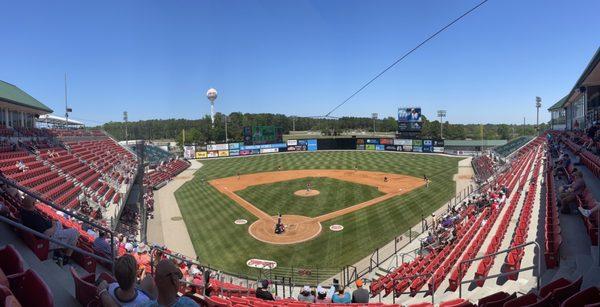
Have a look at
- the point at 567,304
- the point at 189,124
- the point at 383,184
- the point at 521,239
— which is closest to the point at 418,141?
the point at 383,184

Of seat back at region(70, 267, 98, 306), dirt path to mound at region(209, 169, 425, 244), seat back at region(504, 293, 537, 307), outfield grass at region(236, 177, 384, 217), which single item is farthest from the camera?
outfield grass at region(236, 177, 384, 217)

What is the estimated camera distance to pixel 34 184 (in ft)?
62.3

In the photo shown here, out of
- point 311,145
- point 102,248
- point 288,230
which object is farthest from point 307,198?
point 311,145

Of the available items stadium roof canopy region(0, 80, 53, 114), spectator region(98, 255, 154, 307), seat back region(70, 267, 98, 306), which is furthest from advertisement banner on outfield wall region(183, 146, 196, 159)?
spectator region(98, 255, 154, 307)

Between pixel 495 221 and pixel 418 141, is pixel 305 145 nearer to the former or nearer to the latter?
pixel 418 141

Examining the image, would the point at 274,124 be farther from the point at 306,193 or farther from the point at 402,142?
the point at 306,193

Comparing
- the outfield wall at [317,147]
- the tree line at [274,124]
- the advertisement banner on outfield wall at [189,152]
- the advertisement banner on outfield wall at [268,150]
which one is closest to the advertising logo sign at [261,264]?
the outfield wall at [317,147]

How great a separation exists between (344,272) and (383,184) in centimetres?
2282

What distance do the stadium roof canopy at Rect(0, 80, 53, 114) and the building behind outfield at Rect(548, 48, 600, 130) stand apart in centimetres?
3621

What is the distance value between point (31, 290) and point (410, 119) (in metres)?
71.4

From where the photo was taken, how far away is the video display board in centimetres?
6944

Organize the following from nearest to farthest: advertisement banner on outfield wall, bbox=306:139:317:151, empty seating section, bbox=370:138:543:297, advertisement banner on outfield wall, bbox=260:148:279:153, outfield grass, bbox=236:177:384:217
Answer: empty seating section, bbox=370:138:543:297 < outfield grass, bbox=236:177:384:217 < advertisement banner on outfield wall, bbox=260:148:279:153 < advertisement banner on outfield wall, bbox=306:139:317:151

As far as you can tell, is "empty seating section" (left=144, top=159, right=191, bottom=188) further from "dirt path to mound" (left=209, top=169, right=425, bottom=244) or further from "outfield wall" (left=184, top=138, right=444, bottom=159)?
"outfield wall" (left=184, top=138, right=444, bottom=159)

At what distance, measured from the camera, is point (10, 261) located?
430 centimetres
